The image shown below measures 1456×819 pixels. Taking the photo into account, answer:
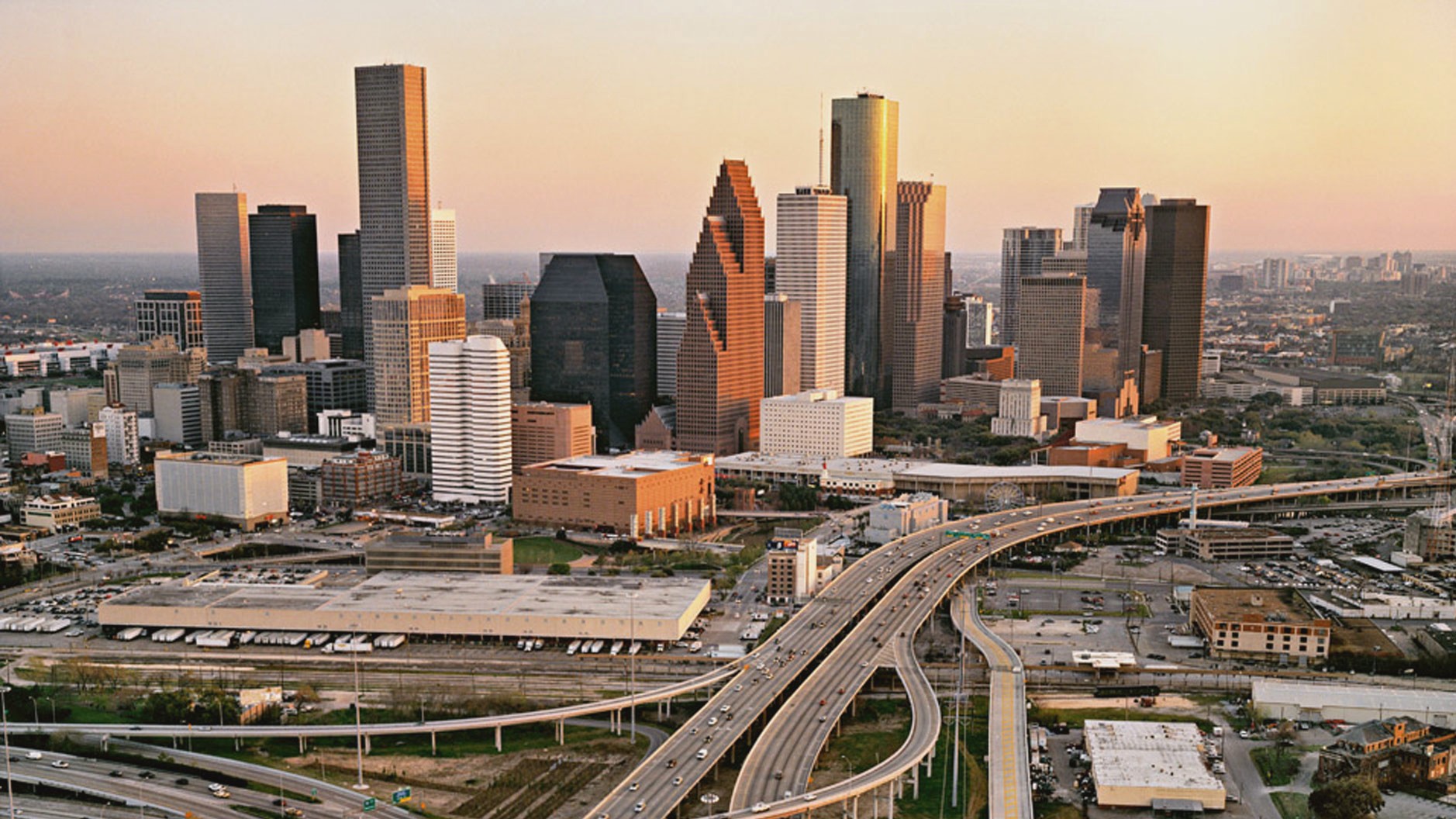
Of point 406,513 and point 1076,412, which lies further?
point 1076,412

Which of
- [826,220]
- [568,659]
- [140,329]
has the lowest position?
[568,659]

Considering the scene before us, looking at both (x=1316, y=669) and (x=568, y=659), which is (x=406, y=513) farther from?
(x=1316, y=669)

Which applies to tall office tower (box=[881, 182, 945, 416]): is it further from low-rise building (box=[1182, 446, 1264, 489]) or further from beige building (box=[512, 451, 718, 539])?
beige building (box=[512, 451, 718, 539])

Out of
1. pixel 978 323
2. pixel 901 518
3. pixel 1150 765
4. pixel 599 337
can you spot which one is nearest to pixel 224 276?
pixel 599 337

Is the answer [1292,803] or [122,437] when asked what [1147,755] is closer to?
[1292,803]

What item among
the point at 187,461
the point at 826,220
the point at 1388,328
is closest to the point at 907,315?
the point at 826,220

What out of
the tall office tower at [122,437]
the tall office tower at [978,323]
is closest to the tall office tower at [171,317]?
the tall office tower at [122,437]

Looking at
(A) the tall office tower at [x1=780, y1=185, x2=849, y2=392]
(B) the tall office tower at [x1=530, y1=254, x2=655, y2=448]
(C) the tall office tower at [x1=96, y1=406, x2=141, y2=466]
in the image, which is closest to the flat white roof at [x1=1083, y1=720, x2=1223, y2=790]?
(B) the tall office tower at [x1=530, y1=254, x2=655, y2=448]

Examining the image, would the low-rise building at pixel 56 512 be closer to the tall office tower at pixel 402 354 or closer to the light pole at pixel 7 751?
the tall office tower at pixel 402 354
